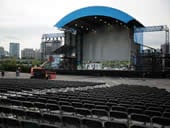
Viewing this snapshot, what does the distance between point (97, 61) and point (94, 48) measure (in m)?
3.30

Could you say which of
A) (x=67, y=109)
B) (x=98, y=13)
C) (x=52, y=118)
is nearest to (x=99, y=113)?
(x=67, y=109)

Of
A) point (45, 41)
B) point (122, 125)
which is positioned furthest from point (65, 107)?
point (45, 41)

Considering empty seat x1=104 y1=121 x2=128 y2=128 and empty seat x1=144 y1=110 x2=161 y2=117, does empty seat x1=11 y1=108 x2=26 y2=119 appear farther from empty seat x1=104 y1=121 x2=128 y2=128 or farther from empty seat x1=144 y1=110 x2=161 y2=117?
empty seat x1=144 y1=110 x2=161 y2=117

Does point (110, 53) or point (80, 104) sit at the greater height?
point (110, 53)

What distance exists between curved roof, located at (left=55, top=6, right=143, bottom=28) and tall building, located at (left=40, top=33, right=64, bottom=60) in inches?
195

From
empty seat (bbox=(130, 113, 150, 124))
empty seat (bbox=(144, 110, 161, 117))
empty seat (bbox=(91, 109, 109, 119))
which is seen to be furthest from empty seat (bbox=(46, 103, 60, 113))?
empty seat (bbox=(144, 110, 161, 117))

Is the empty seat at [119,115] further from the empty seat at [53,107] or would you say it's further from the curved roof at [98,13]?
the curved roof at [98,13]

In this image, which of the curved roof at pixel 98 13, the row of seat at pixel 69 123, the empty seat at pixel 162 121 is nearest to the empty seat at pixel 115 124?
the row of seat at pixel 69 123

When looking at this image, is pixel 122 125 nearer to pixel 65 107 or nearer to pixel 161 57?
pixel 65 107

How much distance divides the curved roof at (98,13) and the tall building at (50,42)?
16.2ft

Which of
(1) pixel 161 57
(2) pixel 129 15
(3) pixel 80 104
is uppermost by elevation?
(2) pixel 129 15

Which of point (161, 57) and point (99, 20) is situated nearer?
point (161, 57)

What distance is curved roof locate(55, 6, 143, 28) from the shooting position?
5094 centimetres

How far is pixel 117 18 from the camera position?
51438mm
